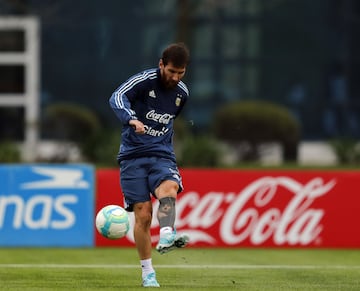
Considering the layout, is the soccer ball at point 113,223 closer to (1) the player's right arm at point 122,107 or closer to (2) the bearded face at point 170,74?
(1) the player's right arm at point 122,107

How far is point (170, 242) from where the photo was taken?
9984 millimetres

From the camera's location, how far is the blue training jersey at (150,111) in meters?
10.5

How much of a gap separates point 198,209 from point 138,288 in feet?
21.4

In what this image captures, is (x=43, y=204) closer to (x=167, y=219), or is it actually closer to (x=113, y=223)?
(x=113, y=223)

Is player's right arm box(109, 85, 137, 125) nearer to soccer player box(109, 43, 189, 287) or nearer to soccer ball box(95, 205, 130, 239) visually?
soccer player box(109, 43, 189, 287)

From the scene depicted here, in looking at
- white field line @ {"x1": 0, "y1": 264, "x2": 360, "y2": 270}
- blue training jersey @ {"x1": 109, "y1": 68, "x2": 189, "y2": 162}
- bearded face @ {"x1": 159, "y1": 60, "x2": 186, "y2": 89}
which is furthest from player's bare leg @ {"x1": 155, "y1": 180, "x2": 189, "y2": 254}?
white field line @ {"x1": 0, "y1": 264, "x2": 360, "y2": 270}

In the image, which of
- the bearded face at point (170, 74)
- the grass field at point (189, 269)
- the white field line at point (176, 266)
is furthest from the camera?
the white field line at point (176, 266)

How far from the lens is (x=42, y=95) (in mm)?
35500

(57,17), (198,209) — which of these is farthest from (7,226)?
(57,17)

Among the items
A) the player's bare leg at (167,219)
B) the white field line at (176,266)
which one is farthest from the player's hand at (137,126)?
the white field line at (176,266)

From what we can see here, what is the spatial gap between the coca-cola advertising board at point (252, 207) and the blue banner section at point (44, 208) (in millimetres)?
262

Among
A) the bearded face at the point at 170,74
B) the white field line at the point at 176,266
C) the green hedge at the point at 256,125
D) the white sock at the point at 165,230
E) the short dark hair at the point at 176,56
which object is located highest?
the short dark hair at the point at 176,56

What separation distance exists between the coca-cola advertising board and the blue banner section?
0.86 ft

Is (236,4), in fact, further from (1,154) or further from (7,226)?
(7,226)
